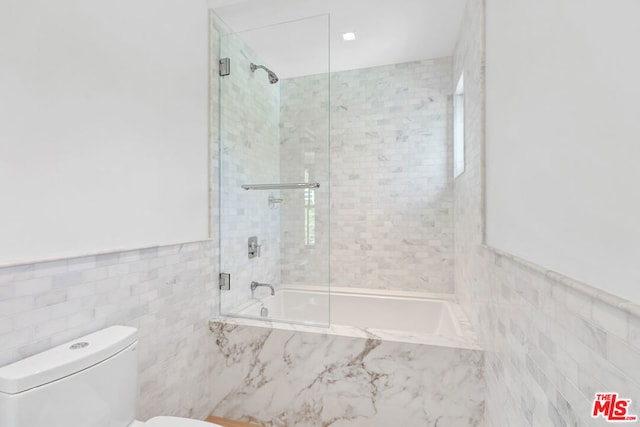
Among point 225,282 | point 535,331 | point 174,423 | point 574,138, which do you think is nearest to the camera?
point 574,138

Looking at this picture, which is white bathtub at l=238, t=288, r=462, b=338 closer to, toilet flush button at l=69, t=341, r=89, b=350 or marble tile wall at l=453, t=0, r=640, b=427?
marble tile wall at l=453, t=0, r=640, b=427

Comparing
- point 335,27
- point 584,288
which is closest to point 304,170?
point 335,27

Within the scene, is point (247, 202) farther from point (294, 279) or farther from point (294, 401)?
point (294, 401)

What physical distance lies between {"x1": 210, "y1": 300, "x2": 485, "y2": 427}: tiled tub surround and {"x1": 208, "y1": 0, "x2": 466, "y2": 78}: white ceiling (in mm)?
1973

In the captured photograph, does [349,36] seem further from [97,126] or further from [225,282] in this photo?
[225,282]

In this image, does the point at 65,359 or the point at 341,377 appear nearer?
the point at 65,359

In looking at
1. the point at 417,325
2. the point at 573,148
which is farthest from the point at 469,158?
the point at 417,325

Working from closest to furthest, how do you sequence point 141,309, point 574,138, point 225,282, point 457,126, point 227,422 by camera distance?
point 574,138
point 141,309
point 227,422
point 225,282
point 457,126

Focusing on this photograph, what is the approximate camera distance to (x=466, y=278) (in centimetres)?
208

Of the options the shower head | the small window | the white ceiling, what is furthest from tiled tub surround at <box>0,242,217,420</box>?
the small window

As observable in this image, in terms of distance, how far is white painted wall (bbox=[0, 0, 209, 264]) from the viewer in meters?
1.01

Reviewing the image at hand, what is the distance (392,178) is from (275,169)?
48.3 inches
